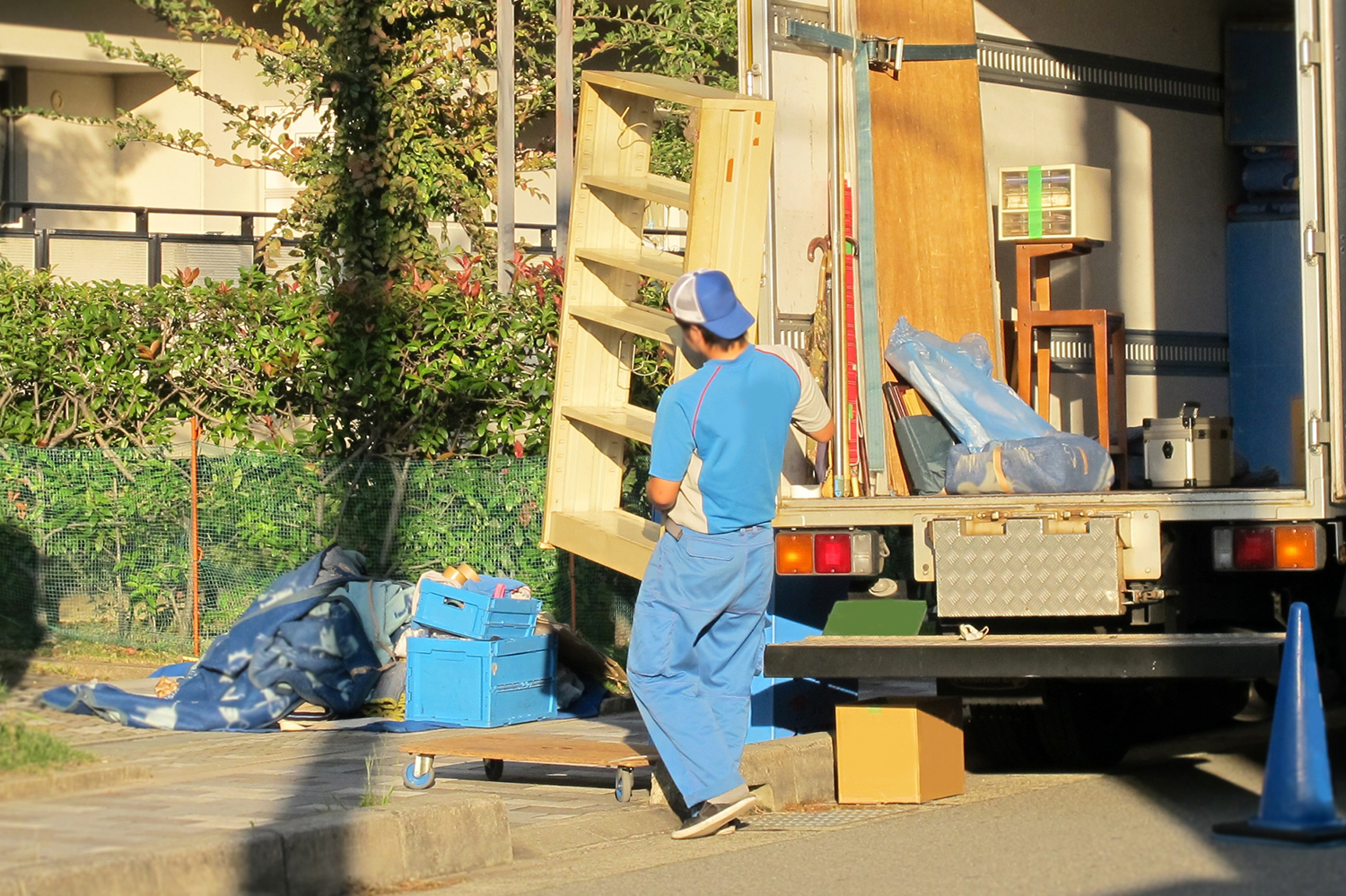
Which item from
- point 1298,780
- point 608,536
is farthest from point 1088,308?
point 1298,780

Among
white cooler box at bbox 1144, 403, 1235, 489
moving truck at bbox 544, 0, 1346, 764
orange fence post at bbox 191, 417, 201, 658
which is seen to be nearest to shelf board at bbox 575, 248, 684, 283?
moving truck at bbox 544, 0, 1346, 764

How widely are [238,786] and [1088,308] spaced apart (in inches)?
198

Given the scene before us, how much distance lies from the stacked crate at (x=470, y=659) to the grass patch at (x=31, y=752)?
2506 mm

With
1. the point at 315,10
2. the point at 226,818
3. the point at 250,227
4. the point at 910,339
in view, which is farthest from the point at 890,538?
the point at 250,227

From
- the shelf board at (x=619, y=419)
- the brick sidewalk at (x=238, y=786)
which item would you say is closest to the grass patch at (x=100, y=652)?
the brick sidewalk at (x=238, y=786)

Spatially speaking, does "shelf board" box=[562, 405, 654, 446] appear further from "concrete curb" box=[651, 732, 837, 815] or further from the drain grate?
the drain grate

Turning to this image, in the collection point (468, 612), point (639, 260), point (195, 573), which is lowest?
point (468, 612)

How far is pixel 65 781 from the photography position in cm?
599

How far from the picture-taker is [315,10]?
1438 cm

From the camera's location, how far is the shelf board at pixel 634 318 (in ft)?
23.5

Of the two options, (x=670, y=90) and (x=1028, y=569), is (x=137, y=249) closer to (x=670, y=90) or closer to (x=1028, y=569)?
(x=670, y=90)

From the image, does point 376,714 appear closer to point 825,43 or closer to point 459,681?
point 459,681

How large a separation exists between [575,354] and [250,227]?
430 inches

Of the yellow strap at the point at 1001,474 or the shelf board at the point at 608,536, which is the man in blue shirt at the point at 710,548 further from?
the yellow strap at the point at 1001,474
